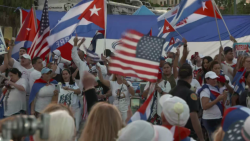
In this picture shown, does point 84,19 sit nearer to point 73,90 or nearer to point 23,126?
point 73,90

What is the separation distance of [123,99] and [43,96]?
1.66 m

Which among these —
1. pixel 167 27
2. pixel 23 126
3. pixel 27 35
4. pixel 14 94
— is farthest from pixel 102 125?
pixel 27 35

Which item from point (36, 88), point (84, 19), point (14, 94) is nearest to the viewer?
Result: point (36, 88)

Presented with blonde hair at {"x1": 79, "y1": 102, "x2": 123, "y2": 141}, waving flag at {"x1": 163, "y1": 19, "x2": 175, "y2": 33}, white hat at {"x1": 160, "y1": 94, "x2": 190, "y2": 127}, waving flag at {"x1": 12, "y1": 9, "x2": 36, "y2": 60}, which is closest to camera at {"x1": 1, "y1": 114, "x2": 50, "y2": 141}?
blonde hair at {"x1": 79, "y1": 102, "x2": 123, "y2": 141}

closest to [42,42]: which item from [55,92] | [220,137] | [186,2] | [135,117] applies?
[55,92]

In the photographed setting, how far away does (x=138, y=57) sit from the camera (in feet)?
20.8

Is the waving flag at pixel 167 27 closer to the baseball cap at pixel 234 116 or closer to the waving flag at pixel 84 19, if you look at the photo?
the waving flag at pixel 84 19

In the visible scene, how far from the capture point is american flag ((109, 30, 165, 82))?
602 cm

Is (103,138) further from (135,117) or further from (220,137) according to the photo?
(220,137)

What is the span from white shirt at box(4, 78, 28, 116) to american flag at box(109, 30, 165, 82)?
3764 millimetres

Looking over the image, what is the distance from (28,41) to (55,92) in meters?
3.99

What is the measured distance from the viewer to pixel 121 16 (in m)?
20.2

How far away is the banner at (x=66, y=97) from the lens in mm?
9633

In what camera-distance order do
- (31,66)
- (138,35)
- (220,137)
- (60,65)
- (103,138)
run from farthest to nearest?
(60,65) < (31,66) < (138,35) < (103,138) < (220,137)
